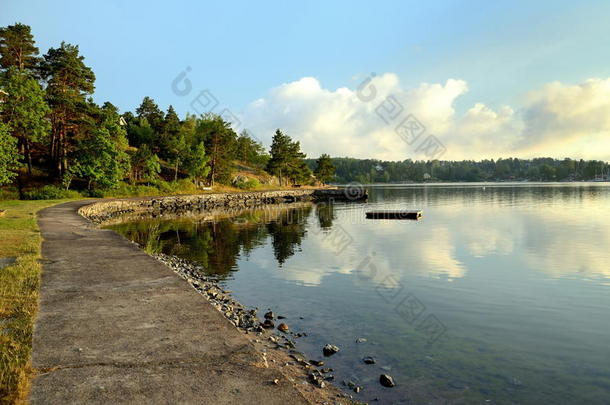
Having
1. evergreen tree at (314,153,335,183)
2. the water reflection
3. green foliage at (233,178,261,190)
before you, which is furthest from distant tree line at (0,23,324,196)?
evergreen tree at (314,153,335,183)

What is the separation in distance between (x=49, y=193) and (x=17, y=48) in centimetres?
2576

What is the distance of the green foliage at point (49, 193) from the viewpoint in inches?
1828

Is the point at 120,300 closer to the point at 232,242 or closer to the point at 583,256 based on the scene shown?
the point at 232,242

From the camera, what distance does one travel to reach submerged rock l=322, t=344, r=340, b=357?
984 cm

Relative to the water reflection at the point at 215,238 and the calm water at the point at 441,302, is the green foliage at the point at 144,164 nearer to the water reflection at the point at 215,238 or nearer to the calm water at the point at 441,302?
the water reflection at the point at 215,238

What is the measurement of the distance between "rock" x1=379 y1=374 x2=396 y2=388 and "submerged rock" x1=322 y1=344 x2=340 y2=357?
5.37 feet

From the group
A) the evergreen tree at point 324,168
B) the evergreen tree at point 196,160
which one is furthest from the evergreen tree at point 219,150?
the evergreen tree at point 324,168

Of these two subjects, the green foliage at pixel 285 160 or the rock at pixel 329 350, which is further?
the green foliage at pixel 285 160

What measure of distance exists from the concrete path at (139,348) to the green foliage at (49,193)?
42.2 metres

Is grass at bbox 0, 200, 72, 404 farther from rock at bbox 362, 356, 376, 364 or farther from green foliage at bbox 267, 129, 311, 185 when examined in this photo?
green foliage at bbox 267, 129, 311, 185

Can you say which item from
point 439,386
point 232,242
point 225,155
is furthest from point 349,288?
point 225,155

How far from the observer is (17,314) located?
27.2 ft

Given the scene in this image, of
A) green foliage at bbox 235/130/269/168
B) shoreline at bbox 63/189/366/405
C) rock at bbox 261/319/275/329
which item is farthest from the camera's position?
green foliage at bbox 235/130/269/168

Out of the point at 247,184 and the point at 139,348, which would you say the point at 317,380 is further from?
the point at 247,184
